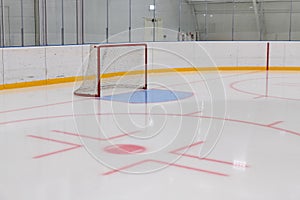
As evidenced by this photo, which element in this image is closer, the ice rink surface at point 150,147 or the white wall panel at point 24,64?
the ice rink surface at point 150,147

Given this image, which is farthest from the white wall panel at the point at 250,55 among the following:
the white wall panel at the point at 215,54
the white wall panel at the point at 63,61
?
the white wall panel at the point at 63,61

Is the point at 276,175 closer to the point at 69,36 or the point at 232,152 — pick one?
the point at 232,152

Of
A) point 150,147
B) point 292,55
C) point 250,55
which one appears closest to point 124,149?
Result: point 150,147

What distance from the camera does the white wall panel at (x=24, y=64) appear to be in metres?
10.2

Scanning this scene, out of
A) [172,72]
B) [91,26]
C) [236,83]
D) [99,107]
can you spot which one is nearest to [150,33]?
[91,26]

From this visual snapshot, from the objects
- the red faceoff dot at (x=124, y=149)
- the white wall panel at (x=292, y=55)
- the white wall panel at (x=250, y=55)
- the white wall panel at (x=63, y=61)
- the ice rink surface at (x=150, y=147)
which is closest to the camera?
the ice rink surface at (x=150, y=147)

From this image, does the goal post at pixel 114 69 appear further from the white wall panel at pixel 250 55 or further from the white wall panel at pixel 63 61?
the white wall panel at pixel 250 55

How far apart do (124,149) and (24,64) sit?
6111mm

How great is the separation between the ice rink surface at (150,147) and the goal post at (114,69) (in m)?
0.80

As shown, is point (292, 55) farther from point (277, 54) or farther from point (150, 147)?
point (150, 147)

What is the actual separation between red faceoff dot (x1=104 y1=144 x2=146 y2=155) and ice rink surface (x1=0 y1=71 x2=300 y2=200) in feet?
0.04

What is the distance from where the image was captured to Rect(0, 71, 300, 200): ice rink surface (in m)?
3.83

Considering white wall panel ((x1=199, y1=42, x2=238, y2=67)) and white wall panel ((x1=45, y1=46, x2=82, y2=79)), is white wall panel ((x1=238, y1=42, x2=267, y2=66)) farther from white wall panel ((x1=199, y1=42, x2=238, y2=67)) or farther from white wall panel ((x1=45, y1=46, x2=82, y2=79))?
white wall panel ((x1=45, y1=46, x2=82, y2=79))

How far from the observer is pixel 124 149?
5.16 m
